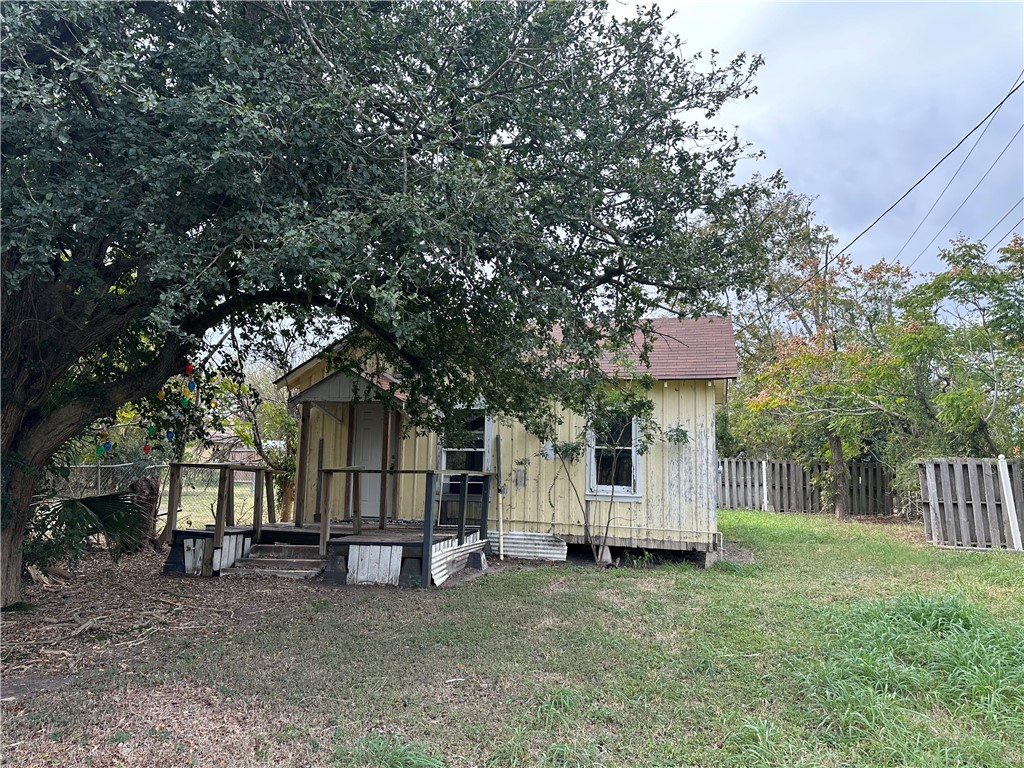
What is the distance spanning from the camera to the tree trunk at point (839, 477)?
17.4 meters

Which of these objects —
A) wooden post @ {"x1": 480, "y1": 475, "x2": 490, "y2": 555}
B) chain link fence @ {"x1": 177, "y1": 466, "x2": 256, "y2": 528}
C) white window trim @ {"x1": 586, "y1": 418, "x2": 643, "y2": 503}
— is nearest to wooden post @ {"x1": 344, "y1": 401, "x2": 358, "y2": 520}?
chain link fence @ {"x1": 177, "y1": 466, "x2": 256, "y2": 528}

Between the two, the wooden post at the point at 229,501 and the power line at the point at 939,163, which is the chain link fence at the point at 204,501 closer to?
the wooden post at the point at 229,501

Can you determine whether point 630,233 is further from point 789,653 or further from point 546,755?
point 546,755

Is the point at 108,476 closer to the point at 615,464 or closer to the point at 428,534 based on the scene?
the point at 428,534

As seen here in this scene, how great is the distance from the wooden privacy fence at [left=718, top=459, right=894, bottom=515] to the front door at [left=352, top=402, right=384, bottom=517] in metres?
12.2

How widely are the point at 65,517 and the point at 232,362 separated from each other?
7.99ft

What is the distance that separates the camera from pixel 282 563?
8.93 meters

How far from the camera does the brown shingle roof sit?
10031 millimetres

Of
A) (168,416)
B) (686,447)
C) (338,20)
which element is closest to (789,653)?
(686,447)

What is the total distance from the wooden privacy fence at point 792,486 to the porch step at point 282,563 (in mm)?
14157

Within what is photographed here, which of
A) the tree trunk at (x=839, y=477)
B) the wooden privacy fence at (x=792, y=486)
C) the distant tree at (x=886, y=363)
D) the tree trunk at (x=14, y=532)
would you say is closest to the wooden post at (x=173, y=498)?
the tree trunk at (x=14, y=532)

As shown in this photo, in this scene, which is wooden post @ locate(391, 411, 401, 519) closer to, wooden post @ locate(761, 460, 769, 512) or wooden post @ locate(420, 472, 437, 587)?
wooden post @ locate(420, 472, 437, 587)

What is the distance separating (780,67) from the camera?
7.03 metres

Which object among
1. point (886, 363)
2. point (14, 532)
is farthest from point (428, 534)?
point (886, 363)
